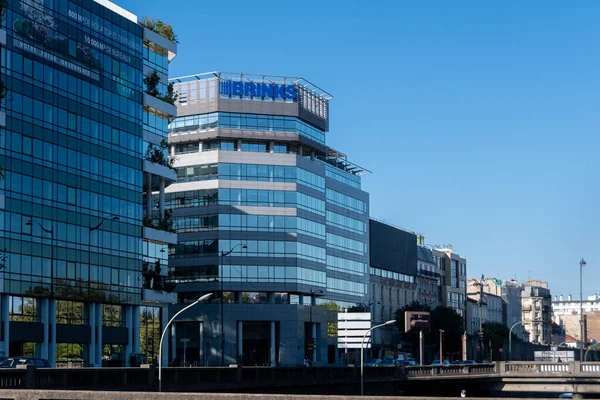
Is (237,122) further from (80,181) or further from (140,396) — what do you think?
(140,396)

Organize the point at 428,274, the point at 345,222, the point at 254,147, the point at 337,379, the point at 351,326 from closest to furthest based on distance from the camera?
the point at 351,326 < the point at 337,379 < the point at 254,147 < the point at 345,222 < the point at 428,274

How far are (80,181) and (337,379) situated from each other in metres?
29.1

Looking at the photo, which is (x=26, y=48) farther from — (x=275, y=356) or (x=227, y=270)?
(x=275, y=356)

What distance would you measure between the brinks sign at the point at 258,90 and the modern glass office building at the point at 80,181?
94.6ft

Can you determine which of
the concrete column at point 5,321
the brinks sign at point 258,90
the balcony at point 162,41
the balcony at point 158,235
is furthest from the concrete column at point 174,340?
the concrete column at point 5,321

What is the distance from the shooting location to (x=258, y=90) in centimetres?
12975

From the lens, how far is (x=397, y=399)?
68.1ft

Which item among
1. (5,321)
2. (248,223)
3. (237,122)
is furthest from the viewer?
(237,122)

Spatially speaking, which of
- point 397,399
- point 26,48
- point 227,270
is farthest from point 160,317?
point 397,399

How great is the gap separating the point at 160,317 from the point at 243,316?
24806 mm

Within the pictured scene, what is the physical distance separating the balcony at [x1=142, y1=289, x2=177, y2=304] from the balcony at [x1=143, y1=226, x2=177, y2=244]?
4904 millimetres

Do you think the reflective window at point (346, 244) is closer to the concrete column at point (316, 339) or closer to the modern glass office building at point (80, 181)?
the concrete column at point (316, 339)

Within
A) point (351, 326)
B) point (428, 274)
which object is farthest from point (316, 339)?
point (351, 326)

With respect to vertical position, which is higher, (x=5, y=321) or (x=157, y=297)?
(x=157, y=297)
